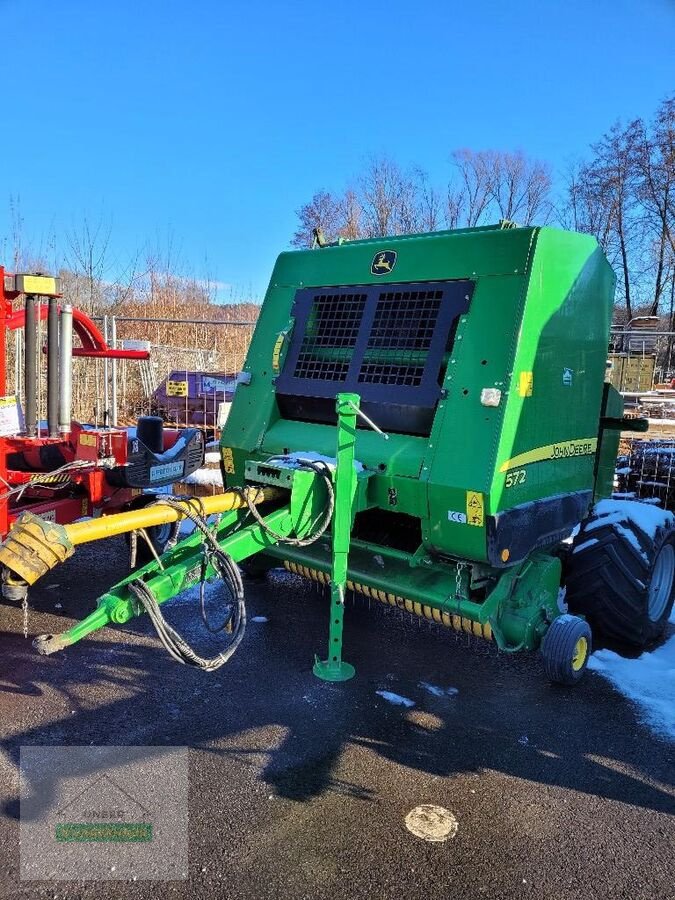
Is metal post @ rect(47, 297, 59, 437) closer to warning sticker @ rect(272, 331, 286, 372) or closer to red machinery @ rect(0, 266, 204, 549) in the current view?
red machinery @ rect(0, 266, 204, 549)

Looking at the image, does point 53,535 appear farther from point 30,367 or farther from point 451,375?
point 451,375

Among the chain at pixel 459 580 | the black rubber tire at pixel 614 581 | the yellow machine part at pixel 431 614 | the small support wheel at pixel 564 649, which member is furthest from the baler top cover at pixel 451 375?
the small support wheel at pixel 564 649

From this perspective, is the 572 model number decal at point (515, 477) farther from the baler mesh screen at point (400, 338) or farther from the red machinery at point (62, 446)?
the red machinery at point (62, 446)

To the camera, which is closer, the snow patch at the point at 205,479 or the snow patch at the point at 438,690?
the snow patch at the point at 438,690

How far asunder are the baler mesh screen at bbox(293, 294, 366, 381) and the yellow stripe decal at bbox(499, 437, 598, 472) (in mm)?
1289

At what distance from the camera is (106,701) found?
3.79 m

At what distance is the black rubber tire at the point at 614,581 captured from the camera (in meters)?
4.47

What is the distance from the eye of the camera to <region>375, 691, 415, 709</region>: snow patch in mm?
3887

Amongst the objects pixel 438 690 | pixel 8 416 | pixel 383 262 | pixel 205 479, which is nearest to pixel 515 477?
pixel 438 690

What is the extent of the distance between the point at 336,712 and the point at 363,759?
1.45 feet

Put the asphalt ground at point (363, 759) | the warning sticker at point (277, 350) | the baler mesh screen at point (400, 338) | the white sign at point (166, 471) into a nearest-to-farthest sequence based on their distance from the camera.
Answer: the asphalt ground at point (363, 759), the baler mesh screen at point (400, 338), the warning sticker at point (277, 350), the white sign at point (166, 471)

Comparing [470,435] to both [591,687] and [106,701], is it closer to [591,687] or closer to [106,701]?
[591,687]

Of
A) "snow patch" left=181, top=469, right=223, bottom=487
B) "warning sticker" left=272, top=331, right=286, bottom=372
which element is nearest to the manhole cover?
"warning sticker" left=272, top=331, right=286, bottom=372

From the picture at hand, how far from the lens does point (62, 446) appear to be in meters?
5.88
